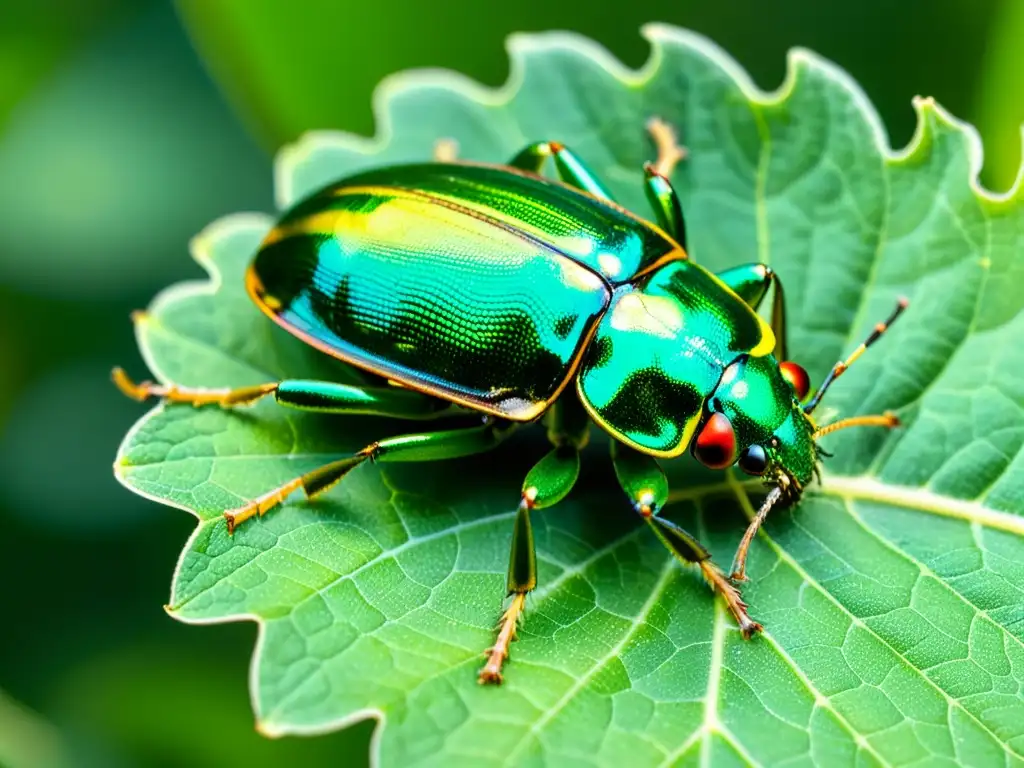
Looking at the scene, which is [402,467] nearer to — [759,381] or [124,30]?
[759,381]

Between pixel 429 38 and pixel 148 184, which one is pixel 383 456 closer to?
pixel 148 184

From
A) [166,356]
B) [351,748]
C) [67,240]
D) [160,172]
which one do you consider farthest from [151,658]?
[160,172]

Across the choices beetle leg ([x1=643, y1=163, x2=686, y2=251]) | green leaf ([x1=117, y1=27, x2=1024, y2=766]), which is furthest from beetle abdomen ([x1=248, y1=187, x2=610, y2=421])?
beetle leg ([x1=643, y1=163, x2=686, y2=251])

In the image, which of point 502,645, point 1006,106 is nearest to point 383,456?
point 502,645

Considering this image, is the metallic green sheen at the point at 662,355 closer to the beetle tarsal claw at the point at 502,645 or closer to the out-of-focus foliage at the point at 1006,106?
the beetle tarsal claw at the point at 502,645

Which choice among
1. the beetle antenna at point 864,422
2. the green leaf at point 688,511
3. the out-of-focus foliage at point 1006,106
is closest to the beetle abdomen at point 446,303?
the green leaf at point 688,511

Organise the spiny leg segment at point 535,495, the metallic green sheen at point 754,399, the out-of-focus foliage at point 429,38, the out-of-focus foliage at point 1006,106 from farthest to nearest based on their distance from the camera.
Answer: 1. the out-of-focus foliage at point 429,38
2. the out-of-focus foliage at point 1006,106
3. the metallic green sheen at point 754,399
4. the spiny leg segment at point 535,495
